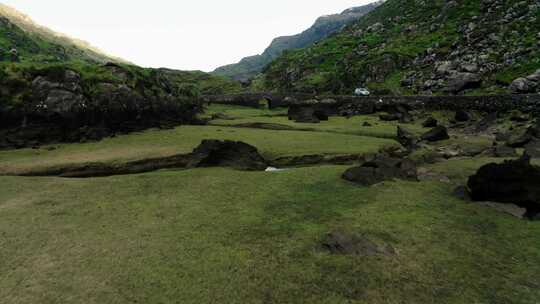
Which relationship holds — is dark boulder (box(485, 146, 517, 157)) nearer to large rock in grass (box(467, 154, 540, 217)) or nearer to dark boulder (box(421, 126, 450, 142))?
dark boulder (box(421, 126, 450, 142))

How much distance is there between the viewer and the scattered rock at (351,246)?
9445mm

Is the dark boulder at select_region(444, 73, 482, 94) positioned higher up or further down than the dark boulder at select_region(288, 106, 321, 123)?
higher up

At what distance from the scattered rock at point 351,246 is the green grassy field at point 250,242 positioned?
212 millimetres

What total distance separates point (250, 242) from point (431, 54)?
224 feet

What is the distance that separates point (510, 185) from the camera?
1284cm

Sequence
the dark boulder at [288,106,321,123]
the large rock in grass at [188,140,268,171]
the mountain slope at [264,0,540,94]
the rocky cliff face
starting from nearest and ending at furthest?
the large rock in grass at [188,140,268,171] → the rocky cliff face → the dark boulder at [288,106,321,123] → the mountain slope at [264,0,540,94]

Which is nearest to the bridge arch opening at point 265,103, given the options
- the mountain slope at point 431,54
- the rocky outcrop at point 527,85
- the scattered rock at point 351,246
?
the mountain slope at point 431,54

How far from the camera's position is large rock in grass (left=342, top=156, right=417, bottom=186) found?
15.8 metres

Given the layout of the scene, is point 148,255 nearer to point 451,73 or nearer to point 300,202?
point 300,202

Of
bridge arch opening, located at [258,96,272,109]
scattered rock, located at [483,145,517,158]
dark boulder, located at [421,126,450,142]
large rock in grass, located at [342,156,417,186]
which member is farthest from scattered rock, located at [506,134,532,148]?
Result: bridge arch opening, located at [258,96,272,109]

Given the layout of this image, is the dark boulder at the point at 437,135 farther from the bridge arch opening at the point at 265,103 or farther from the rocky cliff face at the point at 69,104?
the bridge arch opening at the point at 265,103

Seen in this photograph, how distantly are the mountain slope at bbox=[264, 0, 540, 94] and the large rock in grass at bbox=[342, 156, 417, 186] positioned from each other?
118 feet

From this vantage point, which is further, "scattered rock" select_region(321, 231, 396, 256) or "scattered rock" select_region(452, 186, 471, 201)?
"scattered rock" select_region(452, 186, 471, 201)

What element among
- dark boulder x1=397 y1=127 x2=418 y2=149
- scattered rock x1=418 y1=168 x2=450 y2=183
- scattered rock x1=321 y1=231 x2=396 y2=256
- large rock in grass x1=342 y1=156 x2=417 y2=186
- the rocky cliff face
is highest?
the rocky cliff face
